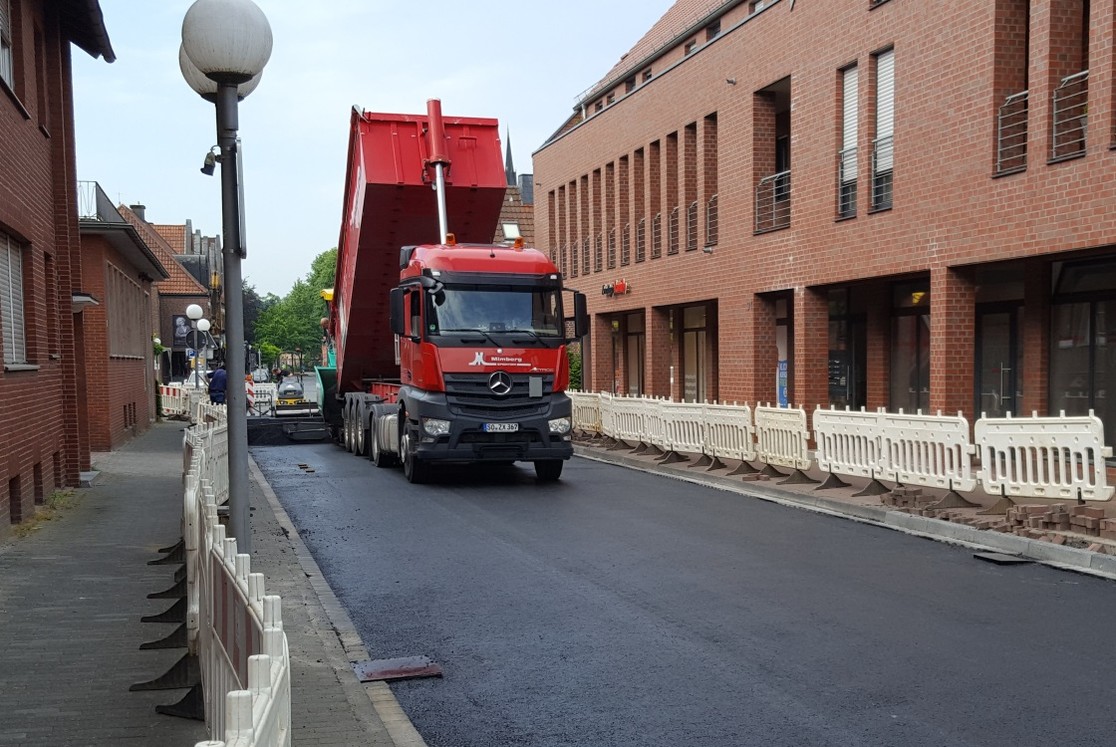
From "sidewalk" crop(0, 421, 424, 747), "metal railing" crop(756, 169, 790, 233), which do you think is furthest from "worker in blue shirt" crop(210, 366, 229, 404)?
"sidewalk" crop(0, 421, 424, 747)

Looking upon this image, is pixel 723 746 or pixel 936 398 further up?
pixel 936 398

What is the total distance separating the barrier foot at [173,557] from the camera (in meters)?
9.16

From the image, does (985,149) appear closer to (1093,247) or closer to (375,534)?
(1093,247)

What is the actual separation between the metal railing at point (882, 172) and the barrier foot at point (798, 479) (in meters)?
5.14

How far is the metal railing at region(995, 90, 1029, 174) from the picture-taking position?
1510 centimetres

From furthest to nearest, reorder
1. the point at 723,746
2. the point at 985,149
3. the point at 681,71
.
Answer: the point at 681,71
the point at 985,149
the point at 723,746

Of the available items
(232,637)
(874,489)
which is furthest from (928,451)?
(232,637)

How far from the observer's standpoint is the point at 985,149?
50.6ft

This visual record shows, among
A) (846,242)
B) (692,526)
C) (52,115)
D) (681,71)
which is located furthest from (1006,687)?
(681,71)

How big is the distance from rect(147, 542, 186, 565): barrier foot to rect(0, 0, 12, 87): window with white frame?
6.15m

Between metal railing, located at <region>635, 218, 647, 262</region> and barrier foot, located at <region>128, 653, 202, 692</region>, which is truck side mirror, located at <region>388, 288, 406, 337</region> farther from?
metal railing, located at <region>635, 218, 647, 262</region>

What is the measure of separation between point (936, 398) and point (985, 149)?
11.9 ft

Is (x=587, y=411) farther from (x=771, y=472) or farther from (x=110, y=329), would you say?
(x=110, y=329)

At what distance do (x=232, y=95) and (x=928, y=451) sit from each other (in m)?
9.17
